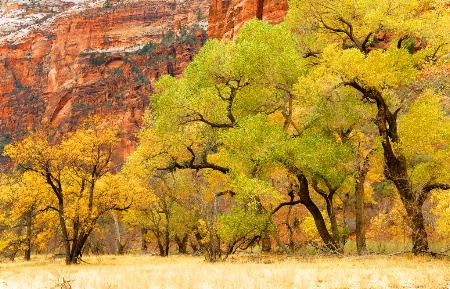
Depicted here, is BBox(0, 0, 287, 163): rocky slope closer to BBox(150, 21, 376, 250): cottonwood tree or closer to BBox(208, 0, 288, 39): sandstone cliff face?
BBox(208, 0, 288, 39): sandstone cliff face

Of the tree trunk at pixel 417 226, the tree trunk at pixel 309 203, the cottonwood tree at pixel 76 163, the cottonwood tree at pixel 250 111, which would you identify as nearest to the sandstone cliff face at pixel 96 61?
the cottonwood tree at pixel 76 163

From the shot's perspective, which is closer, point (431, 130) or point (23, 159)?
point (431, 130)

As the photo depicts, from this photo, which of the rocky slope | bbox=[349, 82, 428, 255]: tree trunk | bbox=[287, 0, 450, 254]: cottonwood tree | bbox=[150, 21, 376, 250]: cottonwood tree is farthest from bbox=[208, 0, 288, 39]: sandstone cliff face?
bbox=[349, 82, 428, 255]: tree trunk

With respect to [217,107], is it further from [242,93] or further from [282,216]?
[282,216]

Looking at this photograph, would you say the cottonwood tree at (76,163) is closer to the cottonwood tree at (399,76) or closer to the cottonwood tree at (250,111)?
the cottonwood tree at (250,111)

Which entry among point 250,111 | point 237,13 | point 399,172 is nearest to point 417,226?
point 399,172

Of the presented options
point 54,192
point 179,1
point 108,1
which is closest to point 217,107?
point 54,192

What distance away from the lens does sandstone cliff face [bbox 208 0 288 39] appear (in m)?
59.6

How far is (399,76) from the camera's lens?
1463 centimetres

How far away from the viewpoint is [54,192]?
24.1 m

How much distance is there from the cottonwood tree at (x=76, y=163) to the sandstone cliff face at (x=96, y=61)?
221ft

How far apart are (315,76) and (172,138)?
6.36 metres

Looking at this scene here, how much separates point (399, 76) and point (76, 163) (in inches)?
653

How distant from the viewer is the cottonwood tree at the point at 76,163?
21.1m
